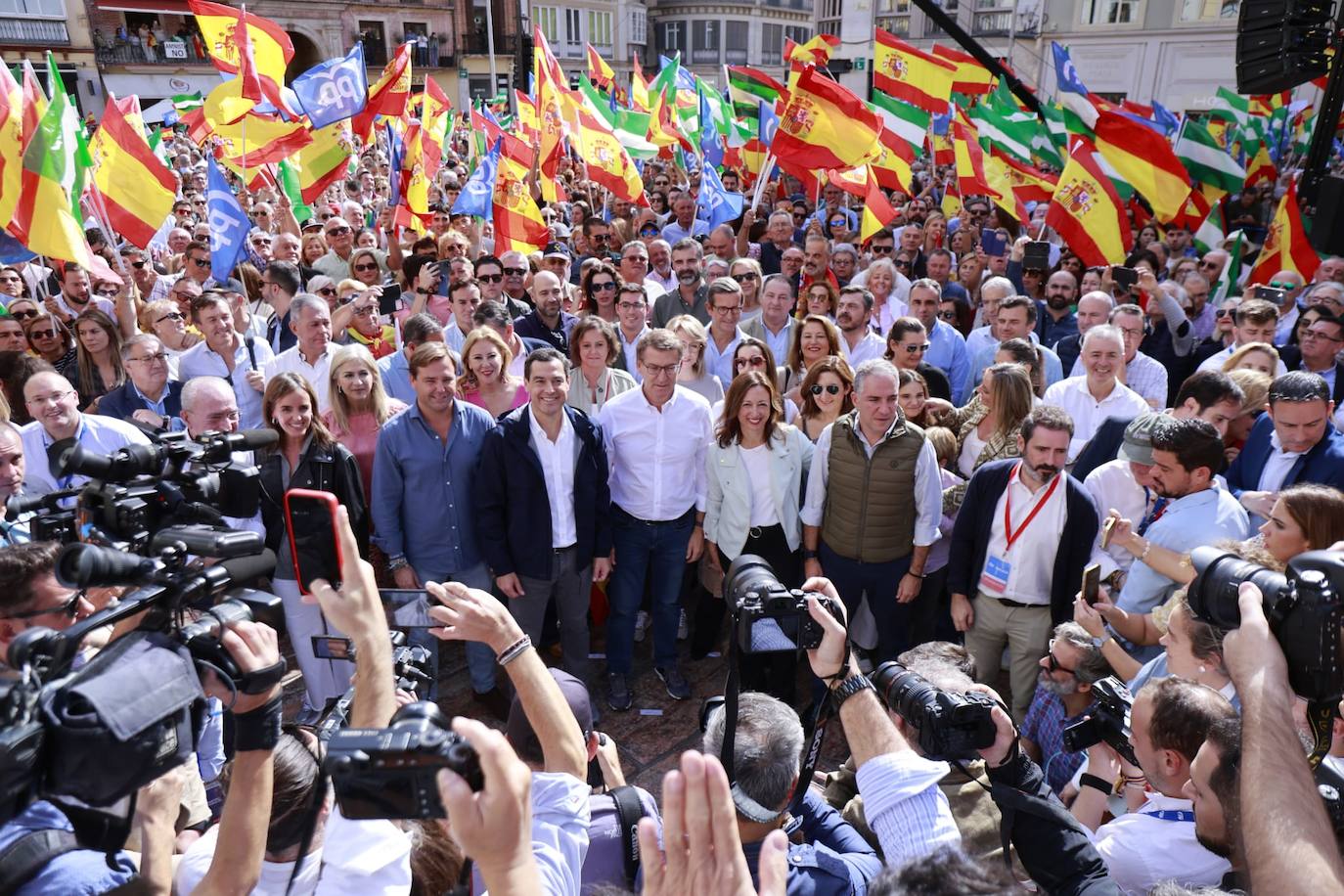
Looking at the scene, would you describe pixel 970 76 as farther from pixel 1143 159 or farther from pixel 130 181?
pixel 130 181

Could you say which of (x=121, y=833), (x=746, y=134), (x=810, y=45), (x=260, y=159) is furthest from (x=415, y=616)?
(x=746, y=134)

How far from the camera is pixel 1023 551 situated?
393cm

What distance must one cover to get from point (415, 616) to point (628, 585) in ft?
8.00

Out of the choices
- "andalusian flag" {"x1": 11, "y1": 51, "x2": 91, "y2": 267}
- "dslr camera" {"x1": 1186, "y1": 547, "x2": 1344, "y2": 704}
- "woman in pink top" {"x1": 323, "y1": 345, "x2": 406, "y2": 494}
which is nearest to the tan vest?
"woman in pink top" {"x1": 323, "y1": 345, "x2": 406, "y2": 494}

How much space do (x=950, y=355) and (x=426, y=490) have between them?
161 inches

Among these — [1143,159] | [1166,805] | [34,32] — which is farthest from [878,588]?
[34,32]

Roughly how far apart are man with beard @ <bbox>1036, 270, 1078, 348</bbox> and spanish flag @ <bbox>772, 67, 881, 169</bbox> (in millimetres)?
2436

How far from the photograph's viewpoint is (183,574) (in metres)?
1.68

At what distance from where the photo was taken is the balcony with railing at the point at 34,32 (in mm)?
31516

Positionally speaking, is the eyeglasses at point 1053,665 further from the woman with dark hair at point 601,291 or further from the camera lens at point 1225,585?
the woman with dark hair at point 601,291

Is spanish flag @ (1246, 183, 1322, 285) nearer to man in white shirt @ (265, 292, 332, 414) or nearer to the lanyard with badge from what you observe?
the lanyard with badge

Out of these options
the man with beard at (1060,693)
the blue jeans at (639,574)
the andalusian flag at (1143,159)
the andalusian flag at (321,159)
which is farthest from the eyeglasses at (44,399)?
the andalusian flag at (1143,159)

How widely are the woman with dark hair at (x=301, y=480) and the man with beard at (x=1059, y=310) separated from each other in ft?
18.5

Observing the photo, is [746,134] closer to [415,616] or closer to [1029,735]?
[1029,735]
